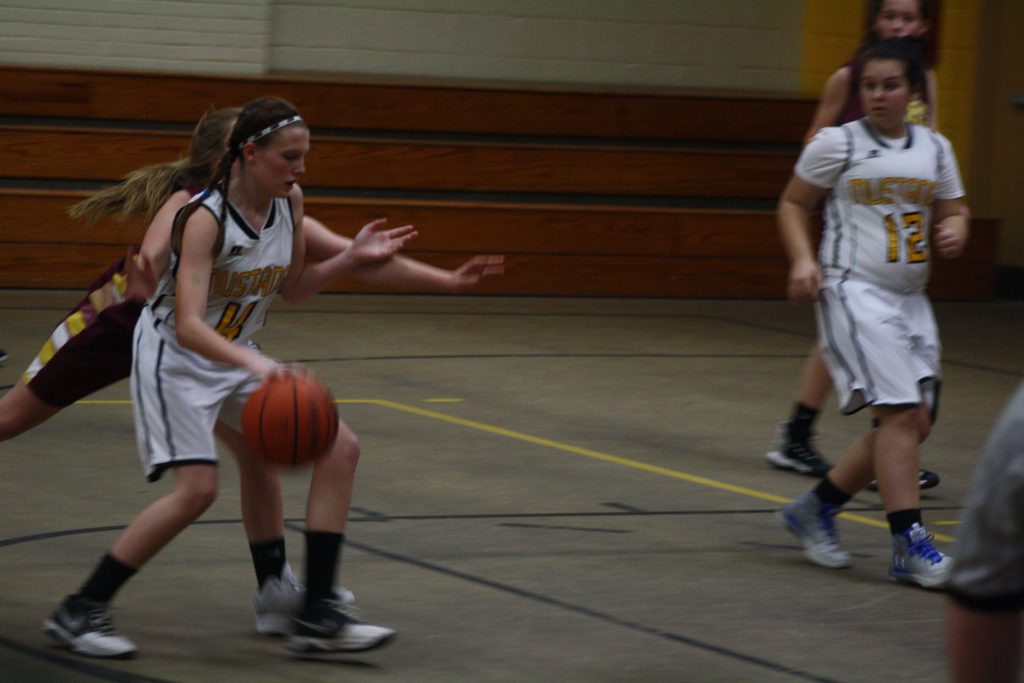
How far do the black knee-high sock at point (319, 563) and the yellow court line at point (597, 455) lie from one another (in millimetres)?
2449

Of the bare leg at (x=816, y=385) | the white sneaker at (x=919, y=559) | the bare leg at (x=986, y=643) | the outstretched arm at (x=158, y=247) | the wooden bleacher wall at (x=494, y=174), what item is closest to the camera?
the bare leg at (x=986, y=643)

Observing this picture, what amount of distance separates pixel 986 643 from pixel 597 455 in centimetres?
455

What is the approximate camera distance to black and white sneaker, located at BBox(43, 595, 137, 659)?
4.07 metres

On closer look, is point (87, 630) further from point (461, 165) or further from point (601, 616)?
point (461, 165)

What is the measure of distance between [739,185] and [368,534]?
7.78 metres

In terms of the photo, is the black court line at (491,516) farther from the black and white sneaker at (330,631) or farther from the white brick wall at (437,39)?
the white brick wall at (437,39)

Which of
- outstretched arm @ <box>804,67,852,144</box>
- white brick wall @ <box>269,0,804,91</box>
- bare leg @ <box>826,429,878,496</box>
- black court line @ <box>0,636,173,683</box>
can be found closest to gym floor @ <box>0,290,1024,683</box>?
black court line @ <box>0,636,173,683</box>

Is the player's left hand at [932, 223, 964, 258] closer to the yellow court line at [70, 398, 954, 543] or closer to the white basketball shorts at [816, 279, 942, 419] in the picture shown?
the white basketball shorts at [816, 279, 942, 419]

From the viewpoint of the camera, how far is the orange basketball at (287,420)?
3896 millimetres

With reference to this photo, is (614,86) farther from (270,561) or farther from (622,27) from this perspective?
(270,561)

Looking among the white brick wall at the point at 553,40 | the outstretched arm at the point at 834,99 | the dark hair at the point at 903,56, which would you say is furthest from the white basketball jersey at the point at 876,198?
the white brick wall at the point at 553,40

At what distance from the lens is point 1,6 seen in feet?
38.9

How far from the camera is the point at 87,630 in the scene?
4.08 meters

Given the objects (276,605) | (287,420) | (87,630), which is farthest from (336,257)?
(87,630)
